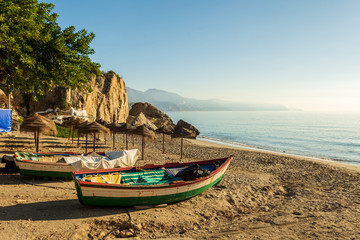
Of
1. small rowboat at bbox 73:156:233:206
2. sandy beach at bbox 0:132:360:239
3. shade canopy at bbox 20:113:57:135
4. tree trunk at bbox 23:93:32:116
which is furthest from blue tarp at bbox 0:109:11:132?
tree trunk at bbox 23:93:32:116

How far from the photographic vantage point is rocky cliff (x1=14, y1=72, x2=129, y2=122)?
3491 centimetres

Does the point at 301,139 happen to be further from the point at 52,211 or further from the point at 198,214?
the point at 52,211

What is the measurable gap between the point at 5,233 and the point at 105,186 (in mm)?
2785

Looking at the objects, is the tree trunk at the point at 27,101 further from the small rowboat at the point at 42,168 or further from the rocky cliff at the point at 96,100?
the small rowboat at the point at 42,168

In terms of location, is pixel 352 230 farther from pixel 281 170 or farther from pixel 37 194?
pixel 37 194

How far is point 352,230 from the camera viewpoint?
7383mm

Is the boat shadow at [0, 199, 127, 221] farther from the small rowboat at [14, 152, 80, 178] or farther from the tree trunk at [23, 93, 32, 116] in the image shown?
the tree trunk at [23, 93, 32, 116]

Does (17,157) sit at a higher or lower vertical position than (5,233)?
higher

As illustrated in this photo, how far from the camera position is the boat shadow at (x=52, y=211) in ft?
22.6

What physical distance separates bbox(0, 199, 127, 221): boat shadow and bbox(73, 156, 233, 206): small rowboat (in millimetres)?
339

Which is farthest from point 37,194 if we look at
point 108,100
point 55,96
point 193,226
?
point 108,100

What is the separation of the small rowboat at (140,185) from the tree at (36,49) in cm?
711

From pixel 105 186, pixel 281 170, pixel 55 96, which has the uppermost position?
pixel 55 96

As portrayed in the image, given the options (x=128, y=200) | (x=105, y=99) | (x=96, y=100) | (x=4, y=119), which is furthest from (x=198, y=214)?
(x=105, y=99)
